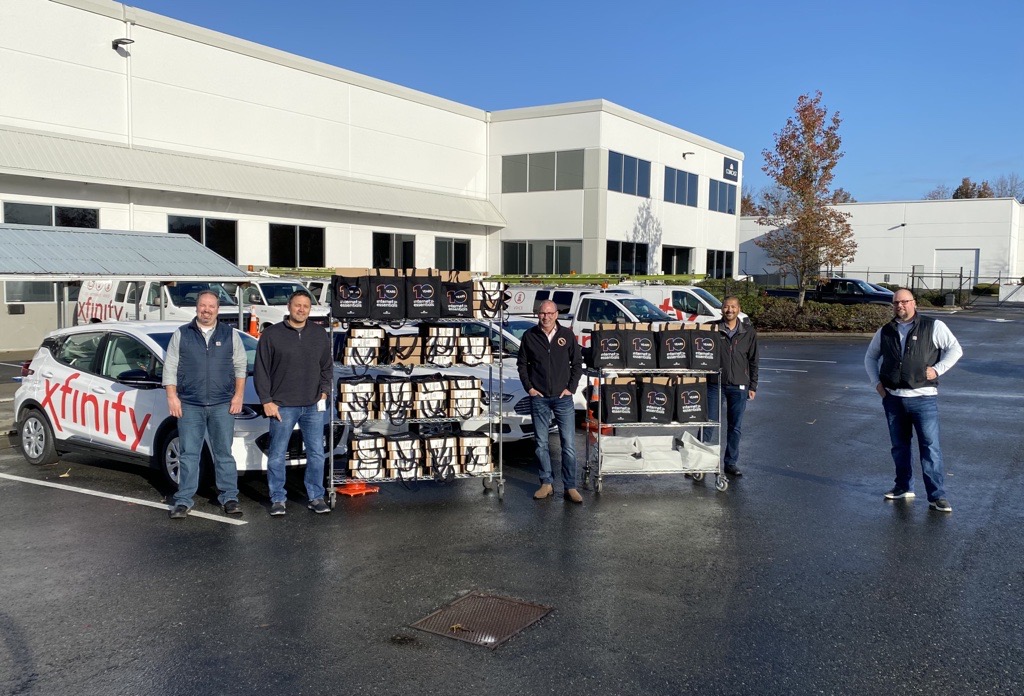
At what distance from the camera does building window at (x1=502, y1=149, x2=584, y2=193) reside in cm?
3281

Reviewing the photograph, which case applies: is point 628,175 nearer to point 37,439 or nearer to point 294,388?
point 37,439

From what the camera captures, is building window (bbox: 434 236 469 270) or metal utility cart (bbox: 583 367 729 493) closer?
metal utility cart (bbox: 583 367 729 493)

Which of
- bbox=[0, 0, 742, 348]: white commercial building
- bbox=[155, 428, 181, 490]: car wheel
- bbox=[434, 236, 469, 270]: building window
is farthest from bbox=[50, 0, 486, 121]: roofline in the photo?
bbox=[155, 428, 181, 490]: car wheel

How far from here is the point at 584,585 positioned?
20.2ft

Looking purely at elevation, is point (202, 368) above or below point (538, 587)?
above

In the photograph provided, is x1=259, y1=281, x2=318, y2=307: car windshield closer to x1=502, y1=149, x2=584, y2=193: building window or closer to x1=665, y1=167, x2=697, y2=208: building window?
x1=502, y1=149, x2=584, y2=193: building window

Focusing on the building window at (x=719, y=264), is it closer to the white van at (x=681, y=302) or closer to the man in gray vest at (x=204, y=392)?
the white van at (x=681, y=302)

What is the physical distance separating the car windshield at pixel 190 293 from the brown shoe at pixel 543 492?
12.5 m

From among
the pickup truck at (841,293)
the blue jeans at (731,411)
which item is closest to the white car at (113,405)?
the blue jeans at (731,411)

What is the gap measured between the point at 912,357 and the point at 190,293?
50.6ft

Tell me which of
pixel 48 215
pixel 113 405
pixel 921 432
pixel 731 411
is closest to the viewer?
pixel 921 432

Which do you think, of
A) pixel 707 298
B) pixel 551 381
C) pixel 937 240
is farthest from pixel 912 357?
pixel 937 240

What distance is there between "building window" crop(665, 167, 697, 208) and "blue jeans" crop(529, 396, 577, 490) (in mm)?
30493

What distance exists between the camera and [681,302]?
2214 cm
